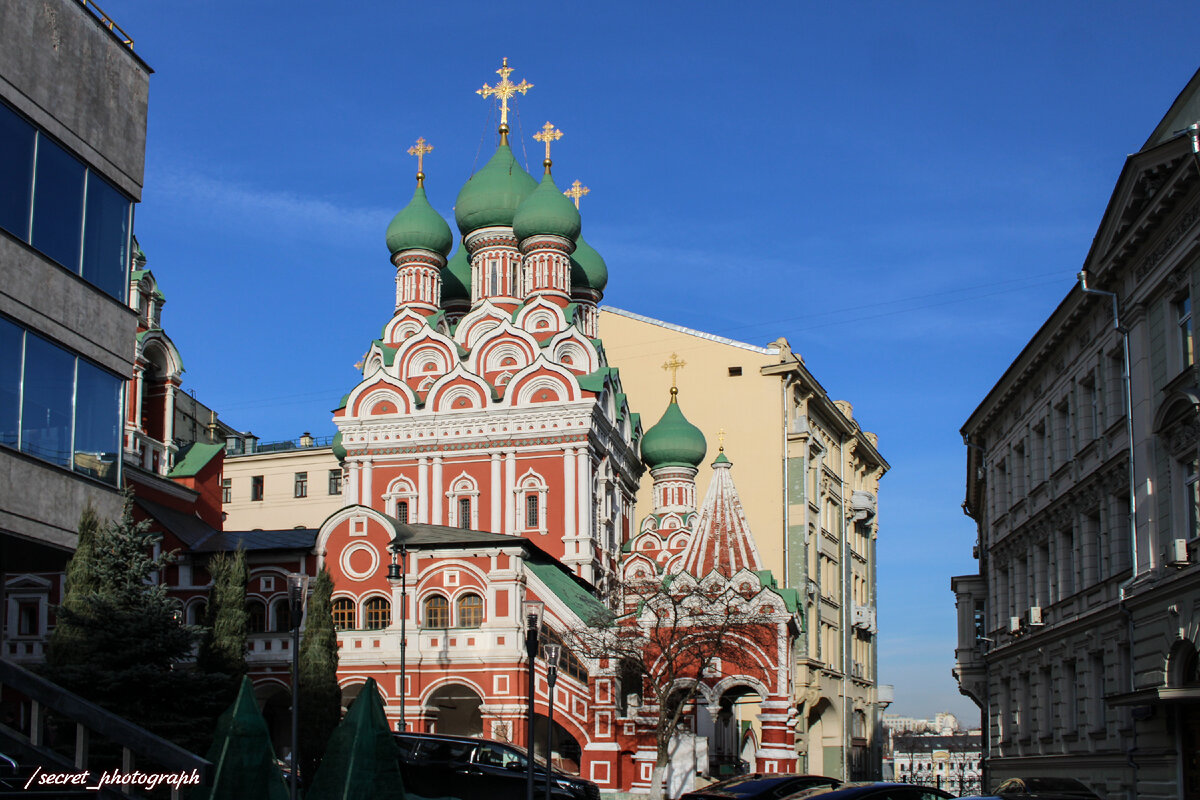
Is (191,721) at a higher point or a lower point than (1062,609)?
lower

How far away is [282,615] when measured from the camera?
A: 37.0m

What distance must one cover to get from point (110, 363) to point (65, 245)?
188 centimetres

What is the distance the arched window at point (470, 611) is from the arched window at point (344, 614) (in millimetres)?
3020

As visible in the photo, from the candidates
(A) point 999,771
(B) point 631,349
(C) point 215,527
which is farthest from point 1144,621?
(B) point 631,349

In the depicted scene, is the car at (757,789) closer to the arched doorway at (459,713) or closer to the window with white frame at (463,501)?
the arched doorway at (459,713)

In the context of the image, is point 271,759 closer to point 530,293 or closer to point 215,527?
point 215,527

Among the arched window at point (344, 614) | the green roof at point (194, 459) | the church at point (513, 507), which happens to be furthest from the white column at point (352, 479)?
the arched window at point (344, 614)

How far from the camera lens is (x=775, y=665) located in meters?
33.9

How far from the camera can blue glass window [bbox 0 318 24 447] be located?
57.6 ft

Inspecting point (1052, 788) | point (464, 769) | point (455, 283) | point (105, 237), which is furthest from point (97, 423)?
point (455, 283)

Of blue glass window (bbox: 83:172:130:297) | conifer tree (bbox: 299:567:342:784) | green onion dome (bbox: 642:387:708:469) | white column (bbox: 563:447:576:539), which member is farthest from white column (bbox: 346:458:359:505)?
blue glass window (bbox: 83:172:130:297)

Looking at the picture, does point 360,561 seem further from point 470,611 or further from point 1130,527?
point 1130,527

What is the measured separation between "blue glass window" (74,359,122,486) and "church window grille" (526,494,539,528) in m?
25.9

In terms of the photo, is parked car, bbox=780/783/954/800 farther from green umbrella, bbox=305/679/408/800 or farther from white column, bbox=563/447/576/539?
white column, bbox=563/447/576/539
